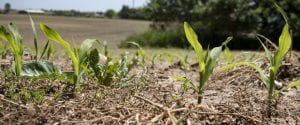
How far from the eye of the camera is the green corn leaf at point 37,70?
1.72 m

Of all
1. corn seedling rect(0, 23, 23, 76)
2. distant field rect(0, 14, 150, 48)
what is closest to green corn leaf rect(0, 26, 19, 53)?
corn seedling rect(0, 23, 23, 76)

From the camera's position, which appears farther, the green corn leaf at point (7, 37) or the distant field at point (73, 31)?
the distant field at point (73, 31)

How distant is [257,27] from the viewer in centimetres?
1434

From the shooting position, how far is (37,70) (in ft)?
5.74

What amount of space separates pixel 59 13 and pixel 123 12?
10594mm

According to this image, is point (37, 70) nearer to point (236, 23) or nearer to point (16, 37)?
point (16, 37)

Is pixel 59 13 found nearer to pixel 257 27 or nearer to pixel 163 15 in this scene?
pixel 163 15

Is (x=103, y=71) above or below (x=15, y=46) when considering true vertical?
below

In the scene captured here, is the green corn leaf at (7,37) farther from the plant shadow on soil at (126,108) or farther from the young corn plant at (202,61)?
the young corn plant at (202,61)

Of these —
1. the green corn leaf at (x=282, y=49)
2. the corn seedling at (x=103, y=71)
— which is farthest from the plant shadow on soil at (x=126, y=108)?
the green corn leaf at (x=282, y=49)

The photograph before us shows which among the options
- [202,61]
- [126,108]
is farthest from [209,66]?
[126,108]

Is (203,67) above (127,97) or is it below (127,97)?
above

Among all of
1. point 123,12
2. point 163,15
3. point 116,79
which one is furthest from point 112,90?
point 123,12

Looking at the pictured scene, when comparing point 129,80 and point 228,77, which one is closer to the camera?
point 129,80
